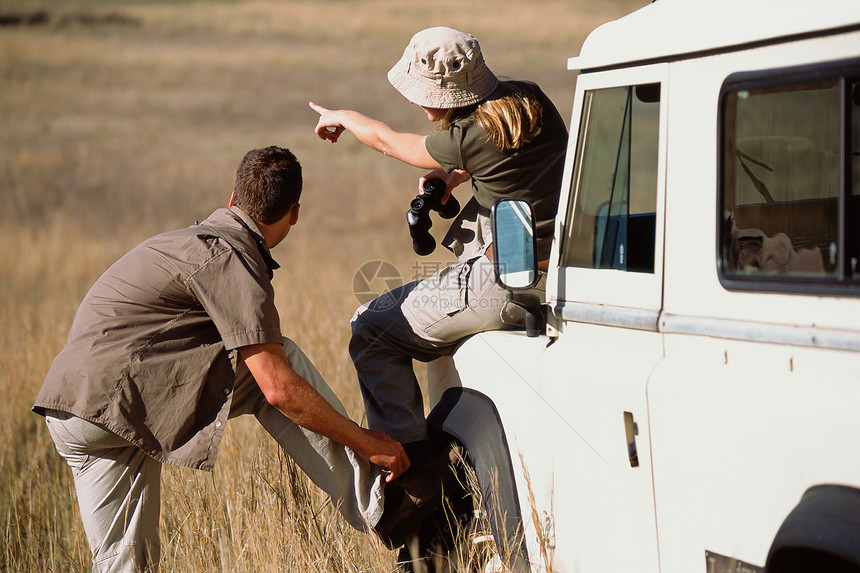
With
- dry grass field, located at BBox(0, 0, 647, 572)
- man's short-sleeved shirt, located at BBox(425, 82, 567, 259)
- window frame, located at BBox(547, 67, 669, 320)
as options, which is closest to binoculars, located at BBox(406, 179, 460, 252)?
man's short-sleeved shirt, located at BBox(425, 82, 567, 259)

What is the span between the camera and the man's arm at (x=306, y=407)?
3.32m

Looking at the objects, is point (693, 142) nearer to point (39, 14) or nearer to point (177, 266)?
point (177, 266)

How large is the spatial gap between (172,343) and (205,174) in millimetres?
20507

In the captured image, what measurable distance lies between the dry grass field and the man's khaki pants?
0.80 ft

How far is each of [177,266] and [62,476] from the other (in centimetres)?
264

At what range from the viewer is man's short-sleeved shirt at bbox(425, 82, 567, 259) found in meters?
3.32

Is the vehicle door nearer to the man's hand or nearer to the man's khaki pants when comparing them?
the man's hand

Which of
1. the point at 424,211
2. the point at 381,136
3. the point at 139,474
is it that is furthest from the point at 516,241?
the point at 139,474

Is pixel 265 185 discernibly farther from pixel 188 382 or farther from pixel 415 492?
pixel 415 492

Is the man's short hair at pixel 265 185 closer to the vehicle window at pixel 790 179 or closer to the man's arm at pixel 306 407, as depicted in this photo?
the man's arm at pixel 306 407

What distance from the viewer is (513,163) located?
334 cm

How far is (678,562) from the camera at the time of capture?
250 cm

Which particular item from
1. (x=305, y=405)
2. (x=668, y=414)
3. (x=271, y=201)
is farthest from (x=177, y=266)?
(x=668, y=414)

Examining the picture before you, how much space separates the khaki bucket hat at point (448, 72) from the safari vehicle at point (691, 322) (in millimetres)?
582
